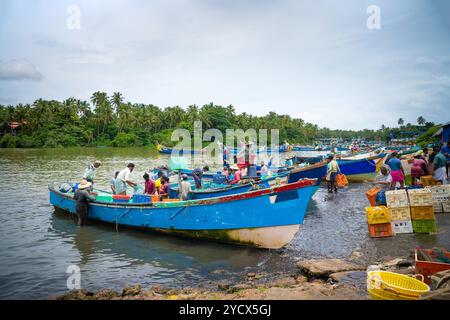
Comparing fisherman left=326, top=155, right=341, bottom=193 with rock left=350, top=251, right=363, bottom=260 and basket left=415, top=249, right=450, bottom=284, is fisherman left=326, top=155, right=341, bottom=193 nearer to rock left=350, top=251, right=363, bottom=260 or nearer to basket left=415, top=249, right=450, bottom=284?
rock left=350, top=251, right=363, bottom=260

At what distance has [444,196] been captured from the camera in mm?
10406

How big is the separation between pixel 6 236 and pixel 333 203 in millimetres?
12453

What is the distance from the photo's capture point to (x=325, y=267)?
666cm

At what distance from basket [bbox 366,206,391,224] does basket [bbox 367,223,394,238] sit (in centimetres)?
13

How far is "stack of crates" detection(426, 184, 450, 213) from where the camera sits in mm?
10398

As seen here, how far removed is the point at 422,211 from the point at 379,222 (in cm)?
110

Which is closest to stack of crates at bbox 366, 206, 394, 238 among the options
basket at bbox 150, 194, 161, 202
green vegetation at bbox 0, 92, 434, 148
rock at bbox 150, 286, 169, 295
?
rock at bbox 150, 286, 169, 295

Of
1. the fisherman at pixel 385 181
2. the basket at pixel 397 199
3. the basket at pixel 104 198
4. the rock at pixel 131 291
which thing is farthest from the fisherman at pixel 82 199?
the fisherman at pixel 385 181

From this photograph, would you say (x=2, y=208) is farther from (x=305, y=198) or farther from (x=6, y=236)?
(x=305, y=198)

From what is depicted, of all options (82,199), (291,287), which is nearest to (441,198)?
(291,287)

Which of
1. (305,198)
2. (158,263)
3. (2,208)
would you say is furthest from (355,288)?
(2,208)

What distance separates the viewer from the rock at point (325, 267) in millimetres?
6496

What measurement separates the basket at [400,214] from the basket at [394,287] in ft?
13.9

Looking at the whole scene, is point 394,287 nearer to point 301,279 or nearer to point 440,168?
point 301,279
